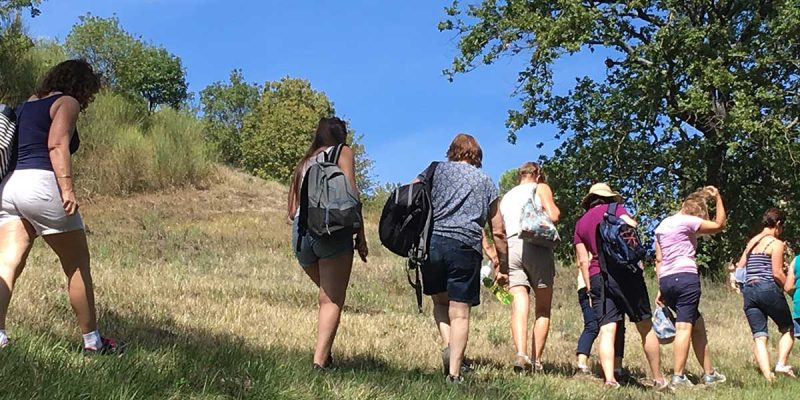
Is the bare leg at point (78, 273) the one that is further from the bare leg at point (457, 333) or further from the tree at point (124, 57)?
the tree at point (124, 57)

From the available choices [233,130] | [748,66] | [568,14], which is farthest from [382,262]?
[233,130]

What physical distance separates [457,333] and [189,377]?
203cm

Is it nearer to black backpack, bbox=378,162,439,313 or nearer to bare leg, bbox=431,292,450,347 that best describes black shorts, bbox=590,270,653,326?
bare leg, bbox=431,292,450,347

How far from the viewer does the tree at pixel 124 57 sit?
3459 centimetres

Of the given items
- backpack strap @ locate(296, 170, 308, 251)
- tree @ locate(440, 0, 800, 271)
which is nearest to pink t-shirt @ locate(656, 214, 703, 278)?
backpack strap @ locate(296, 170, 308, 251)

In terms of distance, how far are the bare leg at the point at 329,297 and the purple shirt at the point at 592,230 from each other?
2470mm

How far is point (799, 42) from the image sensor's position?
15977 millimetres

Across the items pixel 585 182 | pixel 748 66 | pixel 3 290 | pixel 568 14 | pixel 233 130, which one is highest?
pixel 233 130

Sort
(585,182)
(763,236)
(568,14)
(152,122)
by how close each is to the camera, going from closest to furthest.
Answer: (763,236), (568,14), (585,182), (152,122)

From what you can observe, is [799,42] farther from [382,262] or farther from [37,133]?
[37,133]

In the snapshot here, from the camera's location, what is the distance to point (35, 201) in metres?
4.26

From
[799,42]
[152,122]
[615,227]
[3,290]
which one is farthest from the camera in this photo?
[152,122]

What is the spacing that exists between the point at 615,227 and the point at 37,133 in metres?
4.32

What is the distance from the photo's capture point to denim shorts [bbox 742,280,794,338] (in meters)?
7.55
